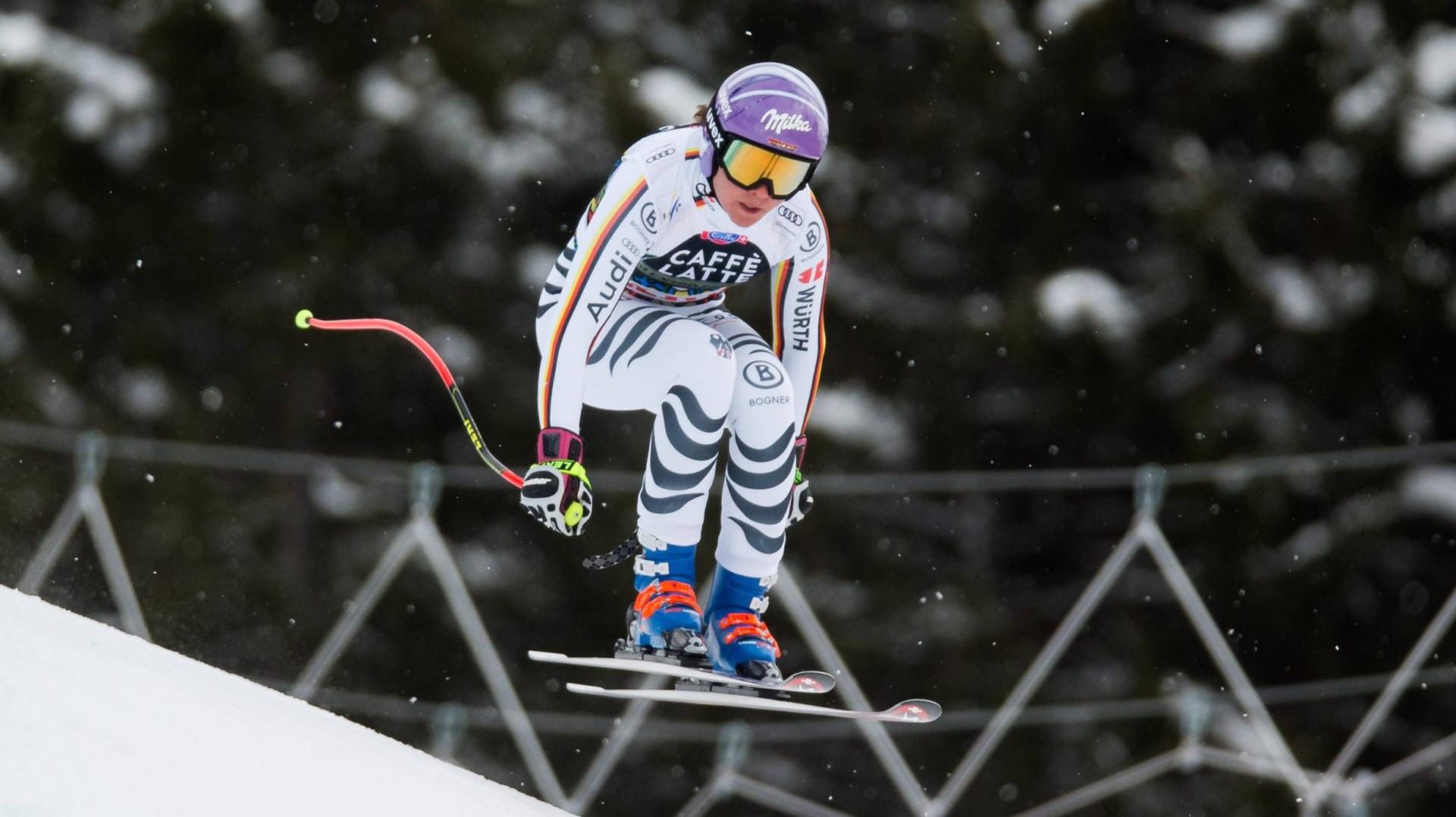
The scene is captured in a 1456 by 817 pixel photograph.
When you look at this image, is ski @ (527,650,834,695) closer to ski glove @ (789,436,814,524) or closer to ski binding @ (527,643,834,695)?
ski binding @ (527,643,834,695)

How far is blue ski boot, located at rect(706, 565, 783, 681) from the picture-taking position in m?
4.49

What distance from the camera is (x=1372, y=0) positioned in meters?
14.0

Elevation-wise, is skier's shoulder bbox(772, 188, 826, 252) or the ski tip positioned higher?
skier's shoulder bbox(772, 188, 826, 252)

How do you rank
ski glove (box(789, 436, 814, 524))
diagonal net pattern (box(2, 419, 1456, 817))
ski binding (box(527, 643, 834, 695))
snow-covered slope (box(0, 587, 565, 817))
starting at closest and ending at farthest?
snow-covered slope (box(0, 587, 565, 817)) → ski binding (box(527, 643, 834, 695)) → ski glove (box(789, 436, 814, 524)) → diagonal net pattern (box(2, 419, 1456, 817))

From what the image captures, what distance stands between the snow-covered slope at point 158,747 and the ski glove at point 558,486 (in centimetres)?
74

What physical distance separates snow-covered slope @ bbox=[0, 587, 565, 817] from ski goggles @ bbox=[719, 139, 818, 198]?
1.75m

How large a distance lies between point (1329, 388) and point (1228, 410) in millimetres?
1063

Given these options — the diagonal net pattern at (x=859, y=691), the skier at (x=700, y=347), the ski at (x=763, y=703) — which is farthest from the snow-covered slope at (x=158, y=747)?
the diagonal net pattern at (x=859, y=691)

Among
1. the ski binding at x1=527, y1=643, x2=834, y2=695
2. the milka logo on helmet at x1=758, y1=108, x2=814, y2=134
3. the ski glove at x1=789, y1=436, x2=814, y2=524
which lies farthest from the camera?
the ski glove at x1=789, y1=436, x2=814, y2=524

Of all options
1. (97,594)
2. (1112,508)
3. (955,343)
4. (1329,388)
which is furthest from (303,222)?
(1329,388)

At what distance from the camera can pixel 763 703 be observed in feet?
14.3

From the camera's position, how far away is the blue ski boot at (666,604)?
174 inches

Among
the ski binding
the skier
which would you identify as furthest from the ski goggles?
the ski binding

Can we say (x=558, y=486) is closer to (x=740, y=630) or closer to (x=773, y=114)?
(x=740, y=630)
